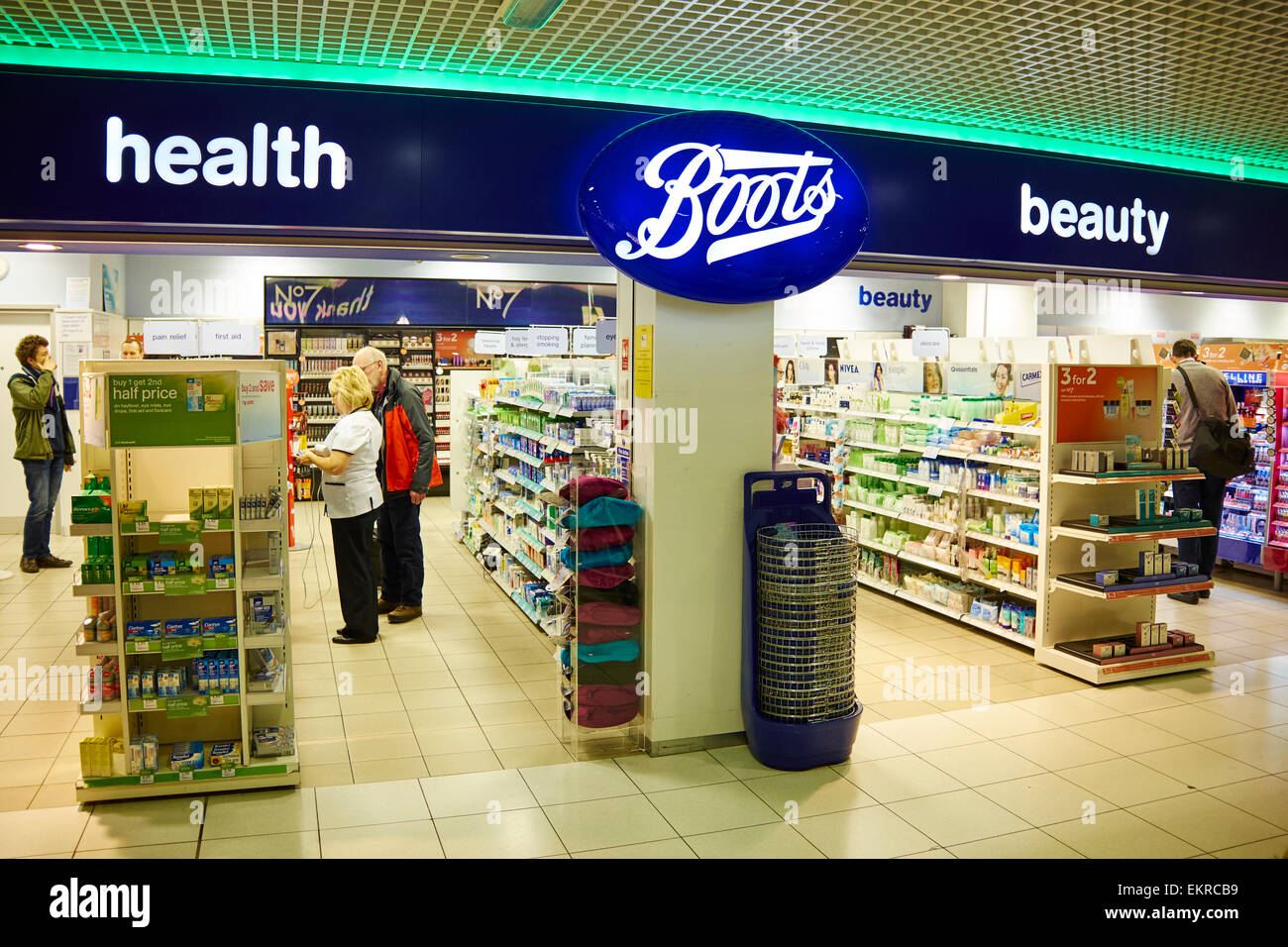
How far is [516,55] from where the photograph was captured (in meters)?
4.20

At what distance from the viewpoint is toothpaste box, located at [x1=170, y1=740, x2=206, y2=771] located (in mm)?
4349

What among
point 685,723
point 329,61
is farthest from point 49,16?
point 685,723

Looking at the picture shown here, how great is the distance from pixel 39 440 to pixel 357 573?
3966mm

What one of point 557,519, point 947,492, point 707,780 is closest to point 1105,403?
point 947,492

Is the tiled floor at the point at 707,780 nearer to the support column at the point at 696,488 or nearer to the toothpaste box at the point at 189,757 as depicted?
the toothpaste box at the point at 189,757

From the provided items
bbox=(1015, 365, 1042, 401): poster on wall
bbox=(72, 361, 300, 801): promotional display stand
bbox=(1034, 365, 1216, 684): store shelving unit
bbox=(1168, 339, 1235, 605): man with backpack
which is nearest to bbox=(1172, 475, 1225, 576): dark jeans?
bbox=(1168, 339, 1235, 605): man with backpack

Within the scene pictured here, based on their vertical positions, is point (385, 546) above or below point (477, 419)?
below

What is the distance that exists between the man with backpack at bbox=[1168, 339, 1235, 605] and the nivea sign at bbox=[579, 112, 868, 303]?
4.85m

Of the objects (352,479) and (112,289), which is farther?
(112,289)

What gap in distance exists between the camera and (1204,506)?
8.19m

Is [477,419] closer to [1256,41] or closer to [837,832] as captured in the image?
[837,832]

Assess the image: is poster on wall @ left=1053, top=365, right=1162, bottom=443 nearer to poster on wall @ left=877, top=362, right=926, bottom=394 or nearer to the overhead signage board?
the overhead signage board

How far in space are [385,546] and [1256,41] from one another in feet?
20.2

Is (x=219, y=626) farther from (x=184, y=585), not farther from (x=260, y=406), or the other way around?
(x=260, y=406)
